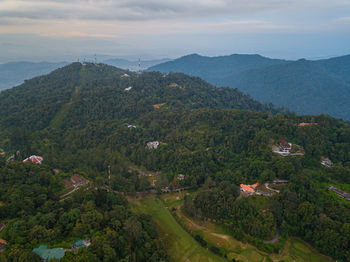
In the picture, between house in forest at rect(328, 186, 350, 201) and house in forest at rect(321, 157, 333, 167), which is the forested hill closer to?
house in forest at rect(321, 157, 333, 167)

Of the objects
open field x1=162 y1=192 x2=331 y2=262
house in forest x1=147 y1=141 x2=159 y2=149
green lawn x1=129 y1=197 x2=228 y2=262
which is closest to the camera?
open field x1=162 y1=192 x2=331 y2=262

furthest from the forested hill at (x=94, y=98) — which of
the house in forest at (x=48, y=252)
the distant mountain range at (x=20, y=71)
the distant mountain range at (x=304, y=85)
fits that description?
the distant mountain range at (x=20, y=71)

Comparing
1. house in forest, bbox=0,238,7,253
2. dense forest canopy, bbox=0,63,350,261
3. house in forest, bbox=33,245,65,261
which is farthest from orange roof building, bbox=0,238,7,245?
house in forest, bbox=33,245,65,261

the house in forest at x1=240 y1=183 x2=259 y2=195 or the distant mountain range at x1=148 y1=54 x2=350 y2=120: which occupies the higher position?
the distant mountain range at x1=148 y1=54 x2=350 y2=120

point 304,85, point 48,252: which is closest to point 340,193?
point 48,252

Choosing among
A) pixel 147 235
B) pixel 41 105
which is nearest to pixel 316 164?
pixel 147 235

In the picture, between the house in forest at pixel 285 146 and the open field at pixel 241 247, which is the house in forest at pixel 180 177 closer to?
the open field at pixel 241 247
